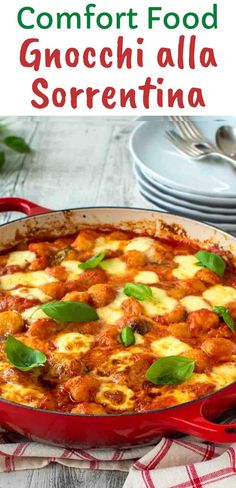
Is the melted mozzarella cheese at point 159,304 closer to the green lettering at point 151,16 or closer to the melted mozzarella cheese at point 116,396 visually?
the melted mozzarella cheese at point 116,396

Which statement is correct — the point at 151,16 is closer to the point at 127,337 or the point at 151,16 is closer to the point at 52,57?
the point at 52,57

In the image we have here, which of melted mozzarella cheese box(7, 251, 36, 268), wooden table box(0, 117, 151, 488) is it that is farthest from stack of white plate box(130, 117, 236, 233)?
melted mozzarella cheese box(7, 251, 36, 268)

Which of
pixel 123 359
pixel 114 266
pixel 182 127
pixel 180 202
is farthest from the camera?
pixel 182 127

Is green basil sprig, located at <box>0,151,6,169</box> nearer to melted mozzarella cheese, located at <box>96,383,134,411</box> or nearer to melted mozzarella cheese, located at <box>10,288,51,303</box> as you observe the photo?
melted mozzarella cheese, located at <box>10,288,51,303</box>

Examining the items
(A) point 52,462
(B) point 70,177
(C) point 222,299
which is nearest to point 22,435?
(A) point 52,462

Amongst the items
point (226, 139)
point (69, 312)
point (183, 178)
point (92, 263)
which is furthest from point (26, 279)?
point (226, 139)

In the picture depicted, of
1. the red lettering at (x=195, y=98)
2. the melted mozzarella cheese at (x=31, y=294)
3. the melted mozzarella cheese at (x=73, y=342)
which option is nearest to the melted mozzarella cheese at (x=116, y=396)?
the melted mozzarella cheese at (x=73, y=342)
